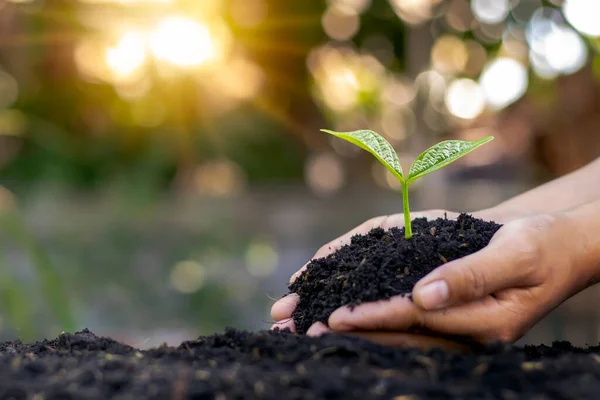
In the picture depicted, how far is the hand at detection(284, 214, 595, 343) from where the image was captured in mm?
878

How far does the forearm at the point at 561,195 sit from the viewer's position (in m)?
1.43

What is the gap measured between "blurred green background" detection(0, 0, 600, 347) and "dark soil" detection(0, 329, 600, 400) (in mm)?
1984

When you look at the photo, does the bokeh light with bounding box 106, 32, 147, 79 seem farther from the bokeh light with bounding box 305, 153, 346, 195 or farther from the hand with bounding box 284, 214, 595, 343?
the hand with bounding box 284, 214, 595, 343

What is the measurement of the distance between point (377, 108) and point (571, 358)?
10.2ft

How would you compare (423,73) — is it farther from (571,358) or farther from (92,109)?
(571,358)

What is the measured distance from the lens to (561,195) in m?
1.45

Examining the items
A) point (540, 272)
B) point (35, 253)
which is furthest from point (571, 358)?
point (35, 253)

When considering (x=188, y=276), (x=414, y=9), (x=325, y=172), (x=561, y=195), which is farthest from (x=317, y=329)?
(x=325, y=172)

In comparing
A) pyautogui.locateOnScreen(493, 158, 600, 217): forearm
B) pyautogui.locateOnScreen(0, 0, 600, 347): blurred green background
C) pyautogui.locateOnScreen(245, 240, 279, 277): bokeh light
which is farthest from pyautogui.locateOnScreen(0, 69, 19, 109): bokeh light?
pyautogui.locateOnScreen(493, 158, 600, 217): forearm

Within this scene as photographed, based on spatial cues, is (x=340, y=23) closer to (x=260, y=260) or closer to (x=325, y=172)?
(x=325, y=172)

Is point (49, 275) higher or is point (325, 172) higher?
point (325, 172)

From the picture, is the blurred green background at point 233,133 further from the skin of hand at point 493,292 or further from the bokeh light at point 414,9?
the skin of hand at point 493,292

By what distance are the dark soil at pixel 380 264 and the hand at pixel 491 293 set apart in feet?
0.12

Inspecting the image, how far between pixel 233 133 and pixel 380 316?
3276mm
